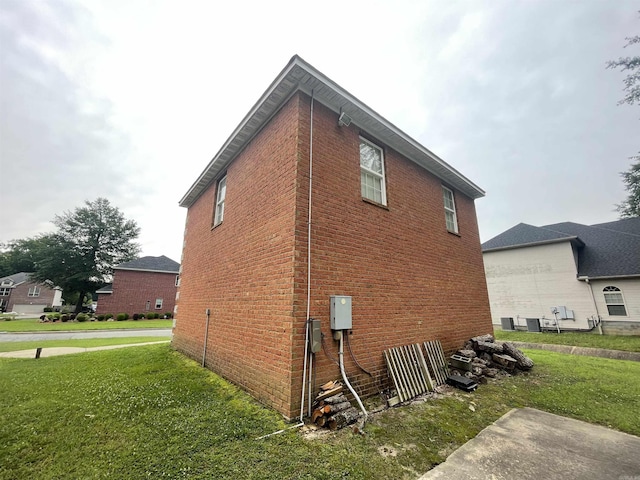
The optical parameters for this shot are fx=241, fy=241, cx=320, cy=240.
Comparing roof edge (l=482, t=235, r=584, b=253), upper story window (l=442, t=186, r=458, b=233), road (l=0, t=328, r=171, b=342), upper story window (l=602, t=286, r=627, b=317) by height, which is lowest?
road (l=0, t=328, r=171, b=342)

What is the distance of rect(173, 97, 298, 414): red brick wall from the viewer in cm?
385

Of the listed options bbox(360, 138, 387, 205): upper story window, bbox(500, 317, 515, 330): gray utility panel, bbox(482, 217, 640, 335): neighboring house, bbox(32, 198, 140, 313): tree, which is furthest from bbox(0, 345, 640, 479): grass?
bbox(32, 198, 140, 313): tree

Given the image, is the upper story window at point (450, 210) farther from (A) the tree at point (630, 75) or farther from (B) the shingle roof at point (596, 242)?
(B) the shingle roof at point (596, 242)

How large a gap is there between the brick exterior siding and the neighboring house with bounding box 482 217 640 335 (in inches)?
500

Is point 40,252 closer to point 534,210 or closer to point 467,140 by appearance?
point 467,140

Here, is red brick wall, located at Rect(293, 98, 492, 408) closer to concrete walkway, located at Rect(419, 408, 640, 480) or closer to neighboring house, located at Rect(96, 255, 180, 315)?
concrete walkway, located at Rect(419, 408, 640, 480)

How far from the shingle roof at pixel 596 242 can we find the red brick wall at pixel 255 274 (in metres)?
18.9

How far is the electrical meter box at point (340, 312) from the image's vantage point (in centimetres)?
393

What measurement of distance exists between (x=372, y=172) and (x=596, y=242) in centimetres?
1980

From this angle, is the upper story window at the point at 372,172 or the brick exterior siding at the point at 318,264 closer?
the brick exterior siding at the point at 318,264

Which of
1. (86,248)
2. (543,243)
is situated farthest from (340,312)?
(86,248)

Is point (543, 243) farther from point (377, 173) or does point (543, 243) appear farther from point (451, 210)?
point (377, 173)

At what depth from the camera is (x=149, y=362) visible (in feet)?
21.7

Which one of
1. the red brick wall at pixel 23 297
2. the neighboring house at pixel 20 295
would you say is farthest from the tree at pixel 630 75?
the red brick wall at pixel 23 297
